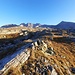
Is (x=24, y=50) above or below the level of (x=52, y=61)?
above

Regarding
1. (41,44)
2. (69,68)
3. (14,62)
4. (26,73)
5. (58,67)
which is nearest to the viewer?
(26,73)

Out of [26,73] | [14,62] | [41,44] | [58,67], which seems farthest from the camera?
[41,44]

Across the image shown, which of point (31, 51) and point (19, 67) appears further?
point (31, 51)

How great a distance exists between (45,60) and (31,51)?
16.6 feet

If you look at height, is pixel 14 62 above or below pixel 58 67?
above

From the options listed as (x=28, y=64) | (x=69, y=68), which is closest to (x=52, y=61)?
(x=69, y=68)

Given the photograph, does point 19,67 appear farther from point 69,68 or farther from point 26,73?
point 69,68

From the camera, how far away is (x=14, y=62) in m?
36.1

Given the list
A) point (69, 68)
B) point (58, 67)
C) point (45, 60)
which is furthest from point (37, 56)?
point (69, 68)

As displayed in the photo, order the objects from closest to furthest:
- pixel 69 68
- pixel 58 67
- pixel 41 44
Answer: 1. pixel 58 67
2. pixel 69 68
3. pixel 41 44

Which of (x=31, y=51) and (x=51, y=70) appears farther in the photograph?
(x=31, y=51)

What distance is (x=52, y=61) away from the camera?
4138 centimetres

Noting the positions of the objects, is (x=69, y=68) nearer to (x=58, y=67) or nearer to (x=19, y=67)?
(x=58, y=67)

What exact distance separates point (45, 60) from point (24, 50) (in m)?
6.42
